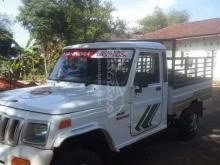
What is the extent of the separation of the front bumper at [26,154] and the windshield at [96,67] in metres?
1.73

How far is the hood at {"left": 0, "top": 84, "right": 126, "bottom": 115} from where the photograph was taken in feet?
13.3

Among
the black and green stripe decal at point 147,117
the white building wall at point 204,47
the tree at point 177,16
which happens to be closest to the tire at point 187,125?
the black and green stripe decal at point 147,117

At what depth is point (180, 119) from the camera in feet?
23.0

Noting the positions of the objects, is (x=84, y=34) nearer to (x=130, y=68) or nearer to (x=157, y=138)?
(x=157, y=138)

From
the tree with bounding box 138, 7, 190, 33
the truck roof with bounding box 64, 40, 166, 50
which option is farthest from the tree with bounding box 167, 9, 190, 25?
the truck roof with bounding box 64, 40, 166, 50

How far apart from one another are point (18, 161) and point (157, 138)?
430 centimetres

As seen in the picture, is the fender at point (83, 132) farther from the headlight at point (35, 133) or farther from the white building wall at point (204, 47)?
the white building wall at point (204, 47)

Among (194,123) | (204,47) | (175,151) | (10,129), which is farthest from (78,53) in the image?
(204,47)

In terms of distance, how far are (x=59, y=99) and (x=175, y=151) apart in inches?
125

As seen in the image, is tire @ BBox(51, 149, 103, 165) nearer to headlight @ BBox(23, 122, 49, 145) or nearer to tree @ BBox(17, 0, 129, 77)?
headlight @ BBox(23, 122, 49, 145)

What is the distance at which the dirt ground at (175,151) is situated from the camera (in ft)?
19.8

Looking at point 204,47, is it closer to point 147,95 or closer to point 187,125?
point 187,125

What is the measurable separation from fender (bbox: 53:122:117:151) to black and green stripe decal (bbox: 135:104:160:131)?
72cm

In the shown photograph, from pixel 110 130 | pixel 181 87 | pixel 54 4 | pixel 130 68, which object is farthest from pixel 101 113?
pixel 54 4
